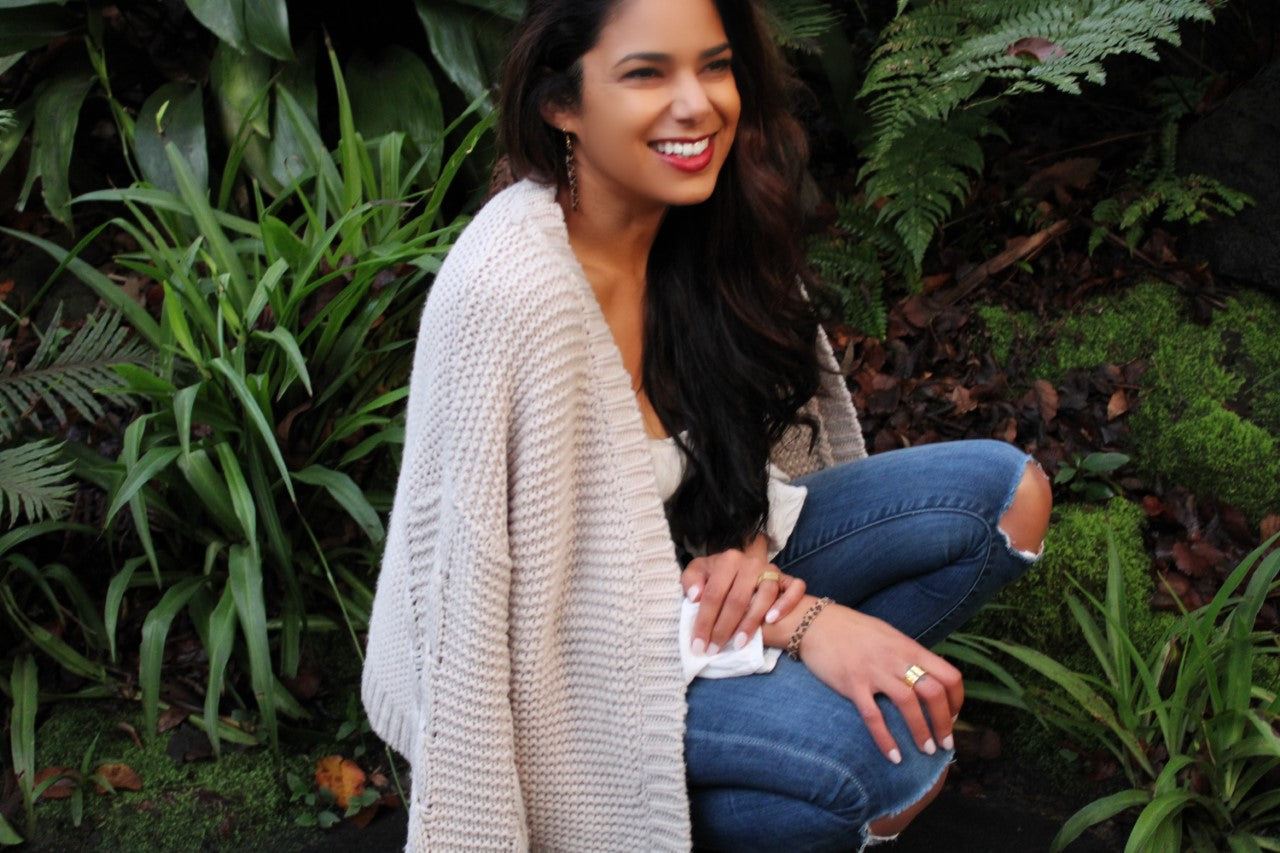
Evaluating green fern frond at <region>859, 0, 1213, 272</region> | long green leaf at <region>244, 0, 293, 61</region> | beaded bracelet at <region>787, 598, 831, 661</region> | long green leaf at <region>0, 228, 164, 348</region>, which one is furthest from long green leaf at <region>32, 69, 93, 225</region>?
beaded bracelet at <region>787, 598, 831, 661</region>

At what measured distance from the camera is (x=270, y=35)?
289 cm

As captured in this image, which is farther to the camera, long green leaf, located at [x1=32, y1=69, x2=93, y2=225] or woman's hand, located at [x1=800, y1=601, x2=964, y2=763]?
long green leaf, located at [x1=32, y1=69, x2=93, y2=225]

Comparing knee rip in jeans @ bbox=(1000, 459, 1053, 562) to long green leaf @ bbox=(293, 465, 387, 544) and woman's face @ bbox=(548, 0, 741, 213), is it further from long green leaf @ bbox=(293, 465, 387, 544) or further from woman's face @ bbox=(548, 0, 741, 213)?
long green leaf @ bbox=(293, 465, 387, 544)

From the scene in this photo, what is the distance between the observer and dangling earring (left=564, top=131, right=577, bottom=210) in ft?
6.05

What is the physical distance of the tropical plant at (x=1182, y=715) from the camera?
2.10 metres

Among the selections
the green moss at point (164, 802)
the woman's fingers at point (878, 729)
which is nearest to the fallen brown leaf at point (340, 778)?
the green moss at point (164, 802)

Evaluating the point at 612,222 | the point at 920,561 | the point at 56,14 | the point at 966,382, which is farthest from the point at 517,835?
the point at 56,14

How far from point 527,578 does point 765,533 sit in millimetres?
509

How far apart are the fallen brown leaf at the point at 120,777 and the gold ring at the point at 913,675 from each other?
62.1 inches

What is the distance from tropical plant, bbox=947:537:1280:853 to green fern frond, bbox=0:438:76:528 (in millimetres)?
1747

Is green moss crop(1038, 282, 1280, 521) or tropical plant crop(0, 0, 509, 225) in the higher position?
tropical plant crop(0, 0, 509, 225)

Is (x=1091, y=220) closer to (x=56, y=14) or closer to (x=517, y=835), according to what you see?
(x=517, y=835)

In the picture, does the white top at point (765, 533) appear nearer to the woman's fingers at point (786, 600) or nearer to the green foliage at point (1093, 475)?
the woman's fingers at point (786, 600)

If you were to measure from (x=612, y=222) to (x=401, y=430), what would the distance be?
2.62 feet
